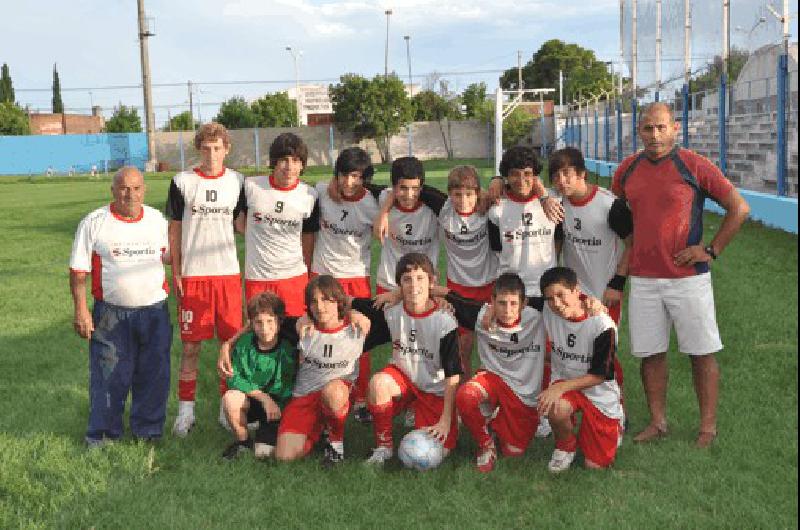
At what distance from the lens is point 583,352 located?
14.9 ft

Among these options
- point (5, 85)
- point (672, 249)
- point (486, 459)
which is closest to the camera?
point (486, 459)

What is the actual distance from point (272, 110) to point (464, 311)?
56830mm

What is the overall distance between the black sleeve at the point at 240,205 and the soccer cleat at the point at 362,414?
4.95 feet

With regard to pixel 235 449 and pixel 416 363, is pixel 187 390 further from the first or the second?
pixel 416 363

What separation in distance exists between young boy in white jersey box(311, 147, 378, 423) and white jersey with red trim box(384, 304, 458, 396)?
25.2 inches

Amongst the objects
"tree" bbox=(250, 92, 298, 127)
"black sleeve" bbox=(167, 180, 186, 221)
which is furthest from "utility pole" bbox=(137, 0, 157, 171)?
"black sleeve" bbox=(167, 180, 186, 221)

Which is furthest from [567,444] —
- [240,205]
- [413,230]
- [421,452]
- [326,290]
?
[240,205]

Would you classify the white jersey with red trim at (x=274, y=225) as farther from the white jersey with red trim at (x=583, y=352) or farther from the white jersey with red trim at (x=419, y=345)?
the white jersey with red trim at (x=583, y=352)

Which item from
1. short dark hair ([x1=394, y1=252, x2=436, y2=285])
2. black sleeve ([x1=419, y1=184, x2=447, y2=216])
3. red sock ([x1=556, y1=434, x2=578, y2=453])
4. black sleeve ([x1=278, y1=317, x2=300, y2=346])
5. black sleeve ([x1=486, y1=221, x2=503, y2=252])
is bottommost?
red sock ([x1=556, y1=434, x2=578, y2=453])

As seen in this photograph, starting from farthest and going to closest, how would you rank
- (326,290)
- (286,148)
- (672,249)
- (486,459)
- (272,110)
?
(272,110) → (286,148) → (326,290) → (672,249) → (486,459)

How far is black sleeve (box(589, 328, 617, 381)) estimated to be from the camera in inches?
173

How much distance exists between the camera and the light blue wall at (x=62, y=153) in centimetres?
5109

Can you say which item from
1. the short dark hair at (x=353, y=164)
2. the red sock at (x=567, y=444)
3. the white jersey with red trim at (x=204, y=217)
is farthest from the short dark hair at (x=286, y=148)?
the red sock at (x=567, y=444)

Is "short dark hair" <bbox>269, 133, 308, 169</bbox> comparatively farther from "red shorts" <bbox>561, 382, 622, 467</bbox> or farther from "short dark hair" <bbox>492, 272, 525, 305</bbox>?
"red shorts" <bbox>561, 382, 622, 467</bbox>
